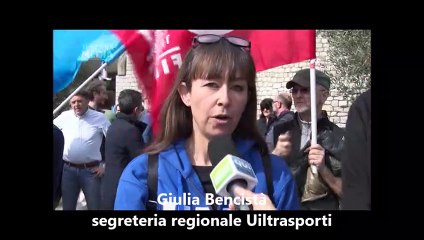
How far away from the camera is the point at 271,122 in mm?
5215

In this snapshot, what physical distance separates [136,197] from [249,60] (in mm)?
1312

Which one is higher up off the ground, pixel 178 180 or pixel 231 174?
pixel 178 180

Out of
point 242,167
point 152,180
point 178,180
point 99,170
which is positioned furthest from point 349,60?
point 99,170

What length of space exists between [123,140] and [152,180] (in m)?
0.40

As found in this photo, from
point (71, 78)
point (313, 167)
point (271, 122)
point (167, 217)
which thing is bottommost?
point (167, 217)

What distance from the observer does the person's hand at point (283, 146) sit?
5.21 meters

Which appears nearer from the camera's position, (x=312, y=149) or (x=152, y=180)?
(x=152, y=180)

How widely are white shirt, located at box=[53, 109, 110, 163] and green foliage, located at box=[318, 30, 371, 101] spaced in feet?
5.91

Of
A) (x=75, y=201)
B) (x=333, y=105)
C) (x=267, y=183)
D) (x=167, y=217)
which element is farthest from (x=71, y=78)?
(x=333, y=105)

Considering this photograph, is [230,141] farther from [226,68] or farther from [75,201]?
[75,201]

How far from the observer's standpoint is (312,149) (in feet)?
17.1

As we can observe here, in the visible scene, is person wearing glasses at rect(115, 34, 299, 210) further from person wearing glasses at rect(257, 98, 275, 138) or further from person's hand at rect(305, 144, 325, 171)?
person's hand at rect(305, 144, 325, 171)

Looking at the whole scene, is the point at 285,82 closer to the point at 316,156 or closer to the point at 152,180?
the point at 316,156

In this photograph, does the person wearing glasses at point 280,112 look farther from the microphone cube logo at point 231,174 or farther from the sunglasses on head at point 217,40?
the microphone cube logo at point 231,174
